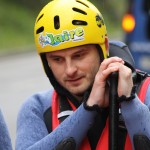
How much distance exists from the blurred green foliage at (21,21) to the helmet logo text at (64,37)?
17431mm

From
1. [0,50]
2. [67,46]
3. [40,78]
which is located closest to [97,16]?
[67,46]

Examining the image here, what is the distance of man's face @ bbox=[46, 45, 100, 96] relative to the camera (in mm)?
3742

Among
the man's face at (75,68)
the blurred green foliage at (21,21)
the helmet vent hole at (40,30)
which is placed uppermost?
the helmet vent hole at (40,30)

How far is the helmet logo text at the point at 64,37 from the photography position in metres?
3.76

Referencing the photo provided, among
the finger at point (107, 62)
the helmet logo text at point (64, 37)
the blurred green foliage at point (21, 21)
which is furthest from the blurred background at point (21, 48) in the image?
the finger at point (107, 62)

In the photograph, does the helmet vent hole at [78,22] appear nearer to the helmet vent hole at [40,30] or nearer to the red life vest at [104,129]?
the helmet vent hole at [40,30]

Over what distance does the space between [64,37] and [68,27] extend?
0.07 m

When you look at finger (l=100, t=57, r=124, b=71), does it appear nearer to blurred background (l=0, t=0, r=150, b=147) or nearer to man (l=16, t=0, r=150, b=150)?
man (l=16, t=0, r=150, b=150)

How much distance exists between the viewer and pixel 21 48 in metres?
21.4

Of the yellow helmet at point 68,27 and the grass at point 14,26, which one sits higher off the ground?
the yellow helmet at point 68,27

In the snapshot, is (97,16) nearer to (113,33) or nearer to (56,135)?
(56,135)

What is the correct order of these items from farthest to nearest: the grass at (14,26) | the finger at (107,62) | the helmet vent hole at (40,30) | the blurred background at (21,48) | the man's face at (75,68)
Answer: the grass at (14,26)
the blurred background at (21,48)
the helmet vent hole at (40,30)
the man's face at (75,68)
the finger at (107,62)

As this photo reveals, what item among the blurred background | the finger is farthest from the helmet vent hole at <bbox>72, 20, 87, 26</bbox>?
the blurred background

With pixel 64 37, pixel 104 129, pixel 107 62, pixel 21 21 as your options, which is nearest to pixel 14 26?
pixel 21 21
